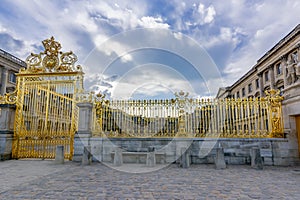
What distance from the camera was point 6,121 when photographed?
34.8 feet

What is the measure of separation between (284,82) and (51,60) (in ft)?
83.8

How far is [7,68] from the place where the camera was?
3325 cm

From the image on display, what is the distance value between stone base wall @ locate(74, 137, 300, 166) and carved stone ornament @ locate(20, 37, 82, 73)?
4.47 m

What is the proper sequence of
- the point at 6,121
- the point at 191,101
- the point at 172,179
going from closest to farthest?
the point at 172,179, the point at 191,101, the point at 6,121

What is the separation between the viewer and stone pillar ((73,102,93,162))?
9683mm

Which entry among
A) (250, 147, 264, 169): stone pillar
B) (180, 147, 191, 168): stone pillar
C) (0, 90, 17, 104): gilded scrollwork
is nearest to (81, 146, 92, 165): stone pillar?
(180, 147, 191, 168): stone pillar

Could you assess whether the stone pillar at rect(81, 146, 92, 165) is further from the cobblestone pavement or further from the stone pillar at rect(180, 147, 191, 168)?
the stone pillar at rect(180, 147, 191, 168)

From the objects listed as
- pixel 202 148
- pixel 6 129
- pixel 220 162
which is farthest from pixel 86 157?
pixel 220 162

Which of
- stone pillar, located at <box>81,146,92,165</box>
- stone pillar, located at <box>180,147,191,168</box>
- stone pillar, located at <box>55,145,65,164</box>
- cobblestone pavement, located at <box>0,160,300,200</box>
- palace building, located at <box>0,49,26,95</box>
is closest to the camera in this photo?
cobblestone pavement, located at <box>0,160,300,200</box>

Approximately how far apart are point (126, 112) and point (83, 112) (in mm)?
2071

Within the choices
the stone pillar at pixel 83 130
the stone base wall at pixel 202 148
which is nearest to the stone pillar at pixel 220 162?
the stone base wall at pixel 202 148

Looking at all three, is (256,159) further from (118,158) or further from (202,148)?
(118,158)

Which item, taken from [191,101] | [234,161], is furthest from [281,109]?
[191,101]

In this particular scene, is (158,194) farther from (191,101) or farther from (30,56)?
(30,56)
